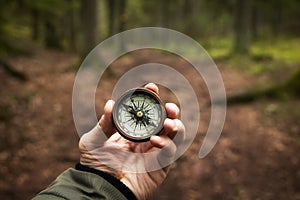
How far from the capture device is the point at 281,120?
877 cm

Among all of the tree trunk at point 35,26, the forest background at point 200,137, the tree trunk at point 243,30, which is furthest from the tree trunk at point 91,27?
the tree trunk at point 35,26

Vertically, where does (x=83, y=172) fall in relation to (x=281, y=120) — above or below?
above

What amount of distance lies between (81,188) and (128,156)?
21.3 inches

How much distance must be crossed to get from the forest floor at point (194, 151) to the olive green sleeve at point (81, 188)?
3.95 m

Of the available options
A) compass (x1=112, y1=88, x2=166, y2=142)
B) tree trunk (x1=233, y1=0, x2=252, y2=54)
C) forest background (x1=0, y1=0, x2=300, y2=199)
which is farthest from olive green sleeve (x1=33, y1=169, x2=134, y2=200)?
tree trunk (x1=233, y1=0, x2=252, y2=54)

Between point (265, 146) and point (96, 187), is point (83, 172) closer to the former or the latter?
point (96, 187)

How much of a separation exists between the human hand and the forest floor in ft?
11.9

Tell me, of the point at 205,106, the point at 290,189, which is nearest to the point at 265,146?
the point at 290,189

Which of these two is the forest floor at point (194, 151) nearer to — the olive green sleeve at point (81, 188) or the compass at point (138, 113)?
the compass at point (138, 113)

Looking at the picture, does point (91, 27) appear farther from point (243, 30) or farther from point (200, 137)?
point (243, 30)

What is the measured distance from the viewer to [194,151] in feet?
25.3

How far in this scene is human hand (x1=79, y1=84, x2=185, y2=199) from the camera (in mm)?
2527

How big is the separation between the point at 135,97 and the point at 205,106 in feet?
25.5

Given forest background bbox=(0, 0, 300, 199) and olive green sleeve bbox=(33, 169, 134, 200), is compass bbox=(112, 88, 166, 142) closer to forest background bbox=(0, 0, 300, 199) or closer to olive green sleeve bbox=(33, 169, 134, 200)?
olive green sleeve bbox=(33, 169, 134, 200)
